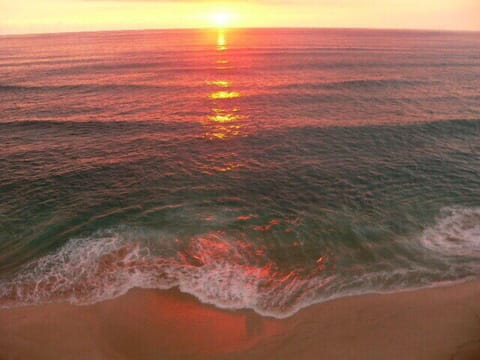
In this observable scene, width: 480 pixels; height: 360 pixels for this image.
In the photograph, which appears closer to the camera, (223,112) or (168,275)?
(168,275)

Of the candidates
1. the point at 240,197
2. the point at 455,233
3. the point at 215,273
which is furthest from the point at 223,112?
the point at 455,233

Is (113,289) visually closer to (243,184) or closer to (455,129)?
(243,184)

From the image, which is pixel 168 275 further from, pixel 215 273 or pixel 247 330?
pixel 247 330

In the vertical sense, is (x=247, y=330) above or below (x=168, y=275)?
below

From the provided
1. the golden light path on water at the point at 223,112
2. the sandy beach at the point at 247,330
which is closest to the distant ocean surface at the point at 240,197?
the golden light path on water at the point at 223,112

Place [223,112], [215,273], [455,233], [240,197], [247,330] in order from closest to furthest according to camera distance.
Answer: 1. [247,330]
2. [215,273]
3. [455,233]
4. [240,197]
5. [223,112]

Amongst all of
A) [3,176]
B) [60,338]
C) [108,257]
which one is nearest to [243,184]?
[108,257]
